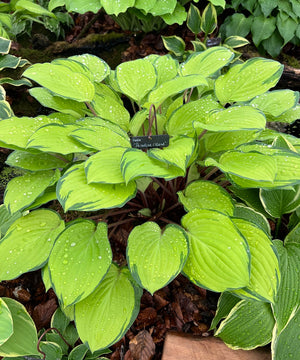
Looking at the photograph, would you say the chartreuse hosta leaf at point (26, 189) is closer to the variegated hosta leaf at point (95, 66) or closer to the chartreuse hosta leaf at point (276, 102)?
the variegated hosta leaf at point (95, 66)

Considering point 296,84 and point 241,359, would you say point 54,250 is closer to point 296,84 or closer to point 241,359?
point 241,359

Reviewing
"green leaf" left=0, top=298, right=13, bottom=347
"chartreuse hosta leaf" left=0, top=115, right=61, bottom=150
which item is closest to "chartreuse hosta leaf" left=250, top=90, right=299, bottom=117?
"chartreuse hosta leaf" left=0, top=115, right=61, bottom=150

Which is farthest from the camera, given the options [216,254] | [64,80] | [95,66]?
[95,66]

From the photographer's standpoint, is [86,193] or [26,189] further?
[26,189]

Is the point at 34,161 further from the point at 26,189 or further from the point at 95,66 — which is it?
the point at 95,66

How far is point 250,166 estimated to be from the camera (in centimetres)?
104

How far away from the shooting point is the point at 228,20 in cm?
254

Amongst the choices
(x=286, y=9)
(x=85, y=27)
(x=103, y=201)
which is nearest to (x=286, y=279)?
(x=103, y=201)

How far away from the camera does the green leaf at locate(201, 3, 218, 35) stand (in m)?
2.31

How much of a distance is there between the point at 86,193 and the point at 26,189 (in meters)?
0.32

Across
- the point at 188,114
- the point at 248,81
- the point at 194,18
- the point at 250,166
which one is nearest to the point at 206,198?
the point at 250,166


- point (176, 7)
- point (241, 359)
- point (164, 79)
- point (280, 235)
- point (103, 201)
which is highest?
point (176, 7)

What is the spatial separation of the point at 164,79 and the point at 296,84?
52.7 inches

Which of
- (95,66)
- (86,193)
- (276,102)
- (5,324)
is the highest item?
(95,66)
